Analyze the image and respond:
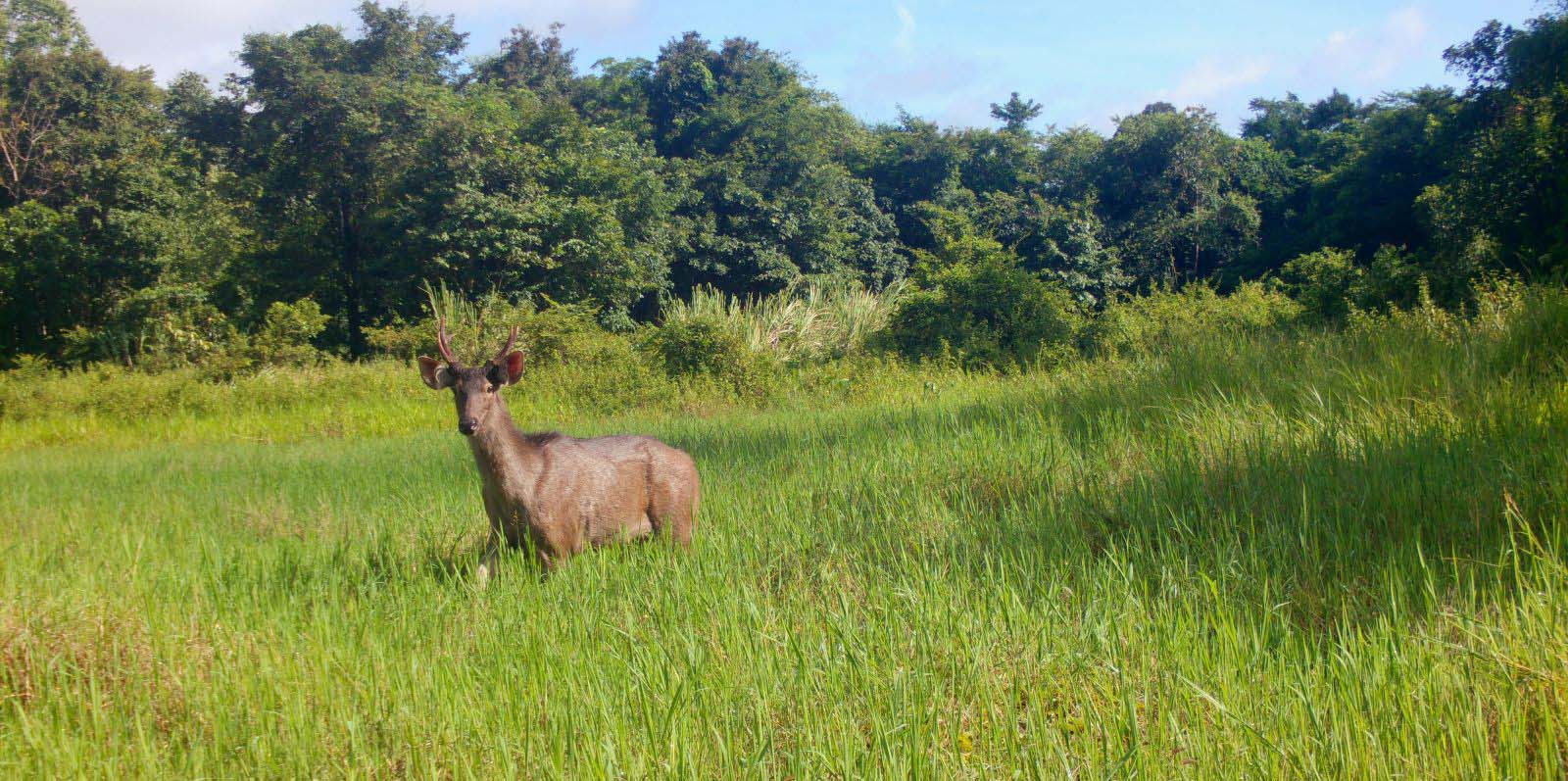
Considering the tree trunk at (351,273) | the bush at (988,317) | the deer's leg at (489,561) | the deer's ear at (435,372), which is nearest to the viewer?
the deer's leg at (489,561)

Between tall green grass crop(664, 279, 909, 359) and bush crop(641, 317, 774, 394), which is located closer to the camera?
bush crop(641, 317, 774, 394)

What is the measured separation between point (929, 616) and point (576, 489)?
2377 mm

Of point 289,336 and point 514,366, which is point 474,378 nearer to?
point 514,366

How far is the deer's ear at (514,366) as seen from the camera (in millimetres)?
5047

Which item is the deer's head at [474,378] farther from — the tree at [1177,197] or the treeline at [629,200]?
the tree at [1177,197]

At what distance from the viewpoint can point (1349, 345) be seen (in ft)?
25.4

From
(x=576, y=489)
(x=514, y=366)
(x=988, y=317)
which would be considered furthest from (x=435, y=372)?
(x=988, y=317)

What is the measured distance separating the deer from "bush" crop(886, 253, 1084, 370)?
1418 centimetres

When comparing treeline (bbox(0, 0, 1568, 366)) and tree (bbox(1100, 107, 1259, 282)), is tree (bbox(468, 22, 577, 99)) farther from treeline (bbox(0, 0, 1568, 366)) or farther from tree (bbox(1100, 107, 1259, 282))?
tree (bbox(1100, 107, 1259, 282))

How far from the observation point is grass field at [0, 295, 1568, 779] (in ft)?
8.20

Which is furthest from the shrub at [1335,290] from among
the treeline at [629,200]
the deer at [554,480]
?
the deer at [554,480]

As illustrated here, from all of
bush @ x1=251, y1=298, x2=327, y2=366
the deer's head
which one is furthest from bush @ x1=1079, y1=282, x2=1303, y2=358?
bush @ x1=251, y1=298, x2=327, y2=366

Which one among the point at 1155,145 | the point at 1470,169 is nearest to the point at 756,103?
the point at 1155,145

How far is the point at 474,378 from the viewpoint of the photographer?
4.82 metres
